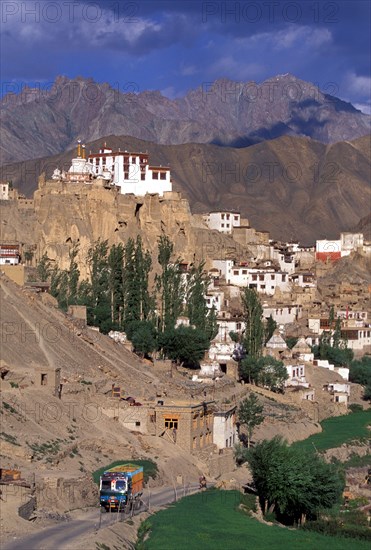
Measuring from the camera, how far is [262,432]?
50.5m

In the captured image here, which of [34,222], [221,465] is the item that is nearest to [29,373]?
[221,465]

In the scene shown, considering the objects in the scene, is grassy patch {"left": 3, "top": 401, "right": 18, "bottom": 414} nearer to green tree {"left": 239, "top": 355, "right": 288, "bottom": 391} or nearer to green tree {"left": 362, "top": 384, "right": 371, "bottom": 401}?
green tree {"left": 239, "top": 355, "right": 288, "bottom": 391}

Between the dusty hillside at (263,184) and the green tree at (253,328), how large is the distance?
80199 millimetres

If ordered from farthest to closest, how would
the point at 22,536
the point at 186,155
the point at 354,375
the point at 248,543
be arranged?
the point at 186,155 < the point at 354,375 < the point at 248,543 < the point at 22,536

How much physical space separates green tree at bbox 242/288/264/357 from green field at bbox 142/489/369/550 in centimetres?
2752

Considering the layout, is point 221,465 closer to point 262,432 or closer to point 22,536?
point 262,432

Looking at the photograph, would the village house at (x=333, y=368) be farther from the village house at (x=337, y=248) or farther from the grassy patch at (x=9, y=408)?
the village house at (x=337, y=248)

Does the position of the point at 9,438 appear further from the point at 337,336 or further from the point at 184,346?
the point at 337,336

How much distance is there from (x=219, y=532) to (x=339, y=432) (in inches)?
916

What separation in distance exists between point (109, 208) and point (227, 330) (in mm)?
12843

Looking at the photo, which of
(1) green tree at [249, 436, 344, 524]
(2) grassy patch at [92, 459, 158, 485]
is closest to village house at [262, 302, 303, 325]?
(1) green tree at [249, 436, 344, 524]

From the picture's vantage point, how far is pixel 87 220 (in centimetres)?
7888

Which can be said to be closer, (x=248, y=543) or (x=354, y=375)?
(x=248, y=543)

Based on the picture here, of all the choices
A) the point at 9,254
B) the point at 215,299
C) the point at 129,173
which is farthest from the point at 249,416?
the point at 129,173
